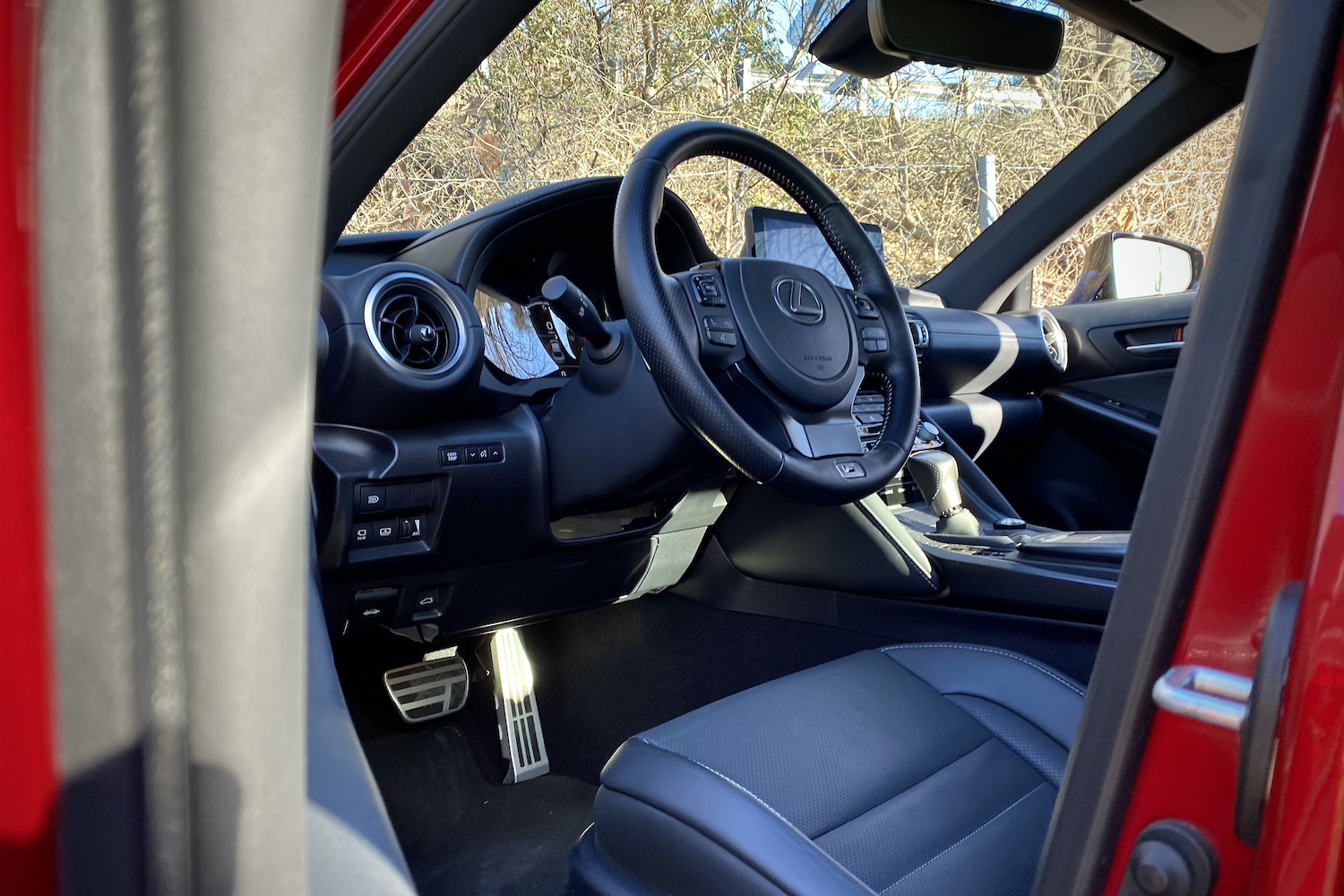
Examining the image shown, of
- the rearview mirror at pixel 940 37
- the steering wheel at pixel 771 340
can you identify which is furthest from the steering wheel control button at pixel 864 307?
the rearview mirror at pixel 940 37

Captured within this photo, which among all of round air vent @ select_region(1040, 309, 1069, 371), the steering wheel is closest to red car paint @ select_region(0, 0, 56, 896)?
the steering wheel

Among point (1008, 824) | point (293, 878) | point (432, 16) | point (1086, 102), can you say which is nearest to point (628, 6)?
point (1086, 102)

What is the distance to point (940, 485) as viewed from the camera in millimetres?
2119

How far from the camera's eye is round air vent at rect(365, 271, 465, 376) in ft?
4.80

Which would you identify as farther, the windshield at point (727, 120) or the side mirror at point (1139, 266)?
the windshield at point (727, 120)

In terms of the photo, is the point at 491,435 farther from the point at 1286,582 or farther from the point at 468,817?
the point at 1286,582

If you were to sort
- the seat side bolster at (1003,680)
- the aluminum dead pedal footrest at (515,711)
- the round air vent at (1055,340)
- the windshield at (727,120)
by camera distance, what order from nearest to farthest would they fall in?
the seat side bolster at (1003,680) → the aluminum dead pedal footrest at (515,711) → the round air vent at (1055,340) → the windshield at (727,120)

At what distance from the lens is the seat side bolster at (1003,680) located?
130 cm

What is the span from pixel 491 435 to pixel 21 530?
1279 mm

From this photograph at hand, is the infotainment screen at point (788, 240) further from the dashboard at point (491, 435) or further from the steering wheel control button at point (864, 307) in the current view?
the steering wheel control button at point (864, 307)

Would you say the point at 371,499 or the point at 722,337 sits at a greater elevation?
the point at 722,337

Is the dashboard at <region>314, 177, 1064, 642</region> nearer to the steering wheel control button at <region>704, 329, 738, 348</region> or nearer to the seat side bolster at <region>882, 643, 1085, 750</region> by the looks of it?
the steering wheel control button at <region>704, 329, 738, 348</region>

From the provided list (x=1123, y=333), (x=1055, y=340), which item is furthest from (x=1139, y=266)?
(x=1055, y=340)

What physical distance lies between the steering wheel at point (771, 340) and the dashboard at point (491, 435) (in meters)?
0.18
